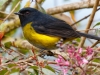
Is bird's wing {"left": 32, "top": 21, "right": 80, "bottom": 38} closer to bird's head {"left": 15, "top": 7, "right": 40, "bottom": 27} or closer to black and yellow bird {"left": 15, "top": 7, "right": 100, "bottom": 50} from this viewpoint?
black and yellow bird {"left": 15, "top": 7, "right": 100, "bottom": 50}


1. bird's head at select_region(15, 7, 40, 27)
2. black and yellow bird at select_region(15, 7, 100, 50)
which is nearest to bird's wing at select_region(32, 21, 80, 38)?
black and yellow bird at select_region(15, 7, 100, 50)

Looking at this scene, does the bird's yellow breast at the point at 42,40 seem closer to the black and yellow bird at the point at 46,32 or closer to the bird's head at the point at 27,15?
the black and yellow bird at the point at 46,32

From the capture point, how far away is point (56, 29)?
10.6ft

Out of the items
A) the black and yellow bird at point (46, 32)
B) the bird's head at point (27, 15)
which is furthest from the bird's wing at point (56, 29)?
the bird's head at point (27, 15)

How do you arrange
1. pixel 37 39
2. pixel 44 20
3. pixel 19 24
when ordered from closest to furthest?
pixel 37 39
pixel 44 20
pixel 19 24

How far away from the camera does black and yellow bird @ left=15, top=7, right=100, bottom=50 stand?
10.2 ft

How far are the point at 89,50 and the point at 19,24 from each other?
6.67 feet

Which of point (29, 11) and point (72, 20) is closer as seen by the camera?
point (29, 11)

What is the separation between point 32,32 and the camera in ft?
10.5

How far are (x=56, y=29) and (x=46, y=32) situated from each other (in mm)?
99

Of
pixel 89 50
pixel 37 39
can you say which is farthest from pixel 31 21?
pixel 89 50

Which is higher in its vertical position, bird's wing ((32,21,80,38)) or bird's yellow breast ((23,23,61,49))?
bird's wing ((32,21,80,38))

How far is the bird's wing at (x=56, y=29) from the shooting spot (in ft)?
10.3

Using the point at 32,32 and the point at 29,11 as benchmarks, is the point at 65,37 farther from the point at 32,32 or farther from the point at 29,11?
the point at 29,11
